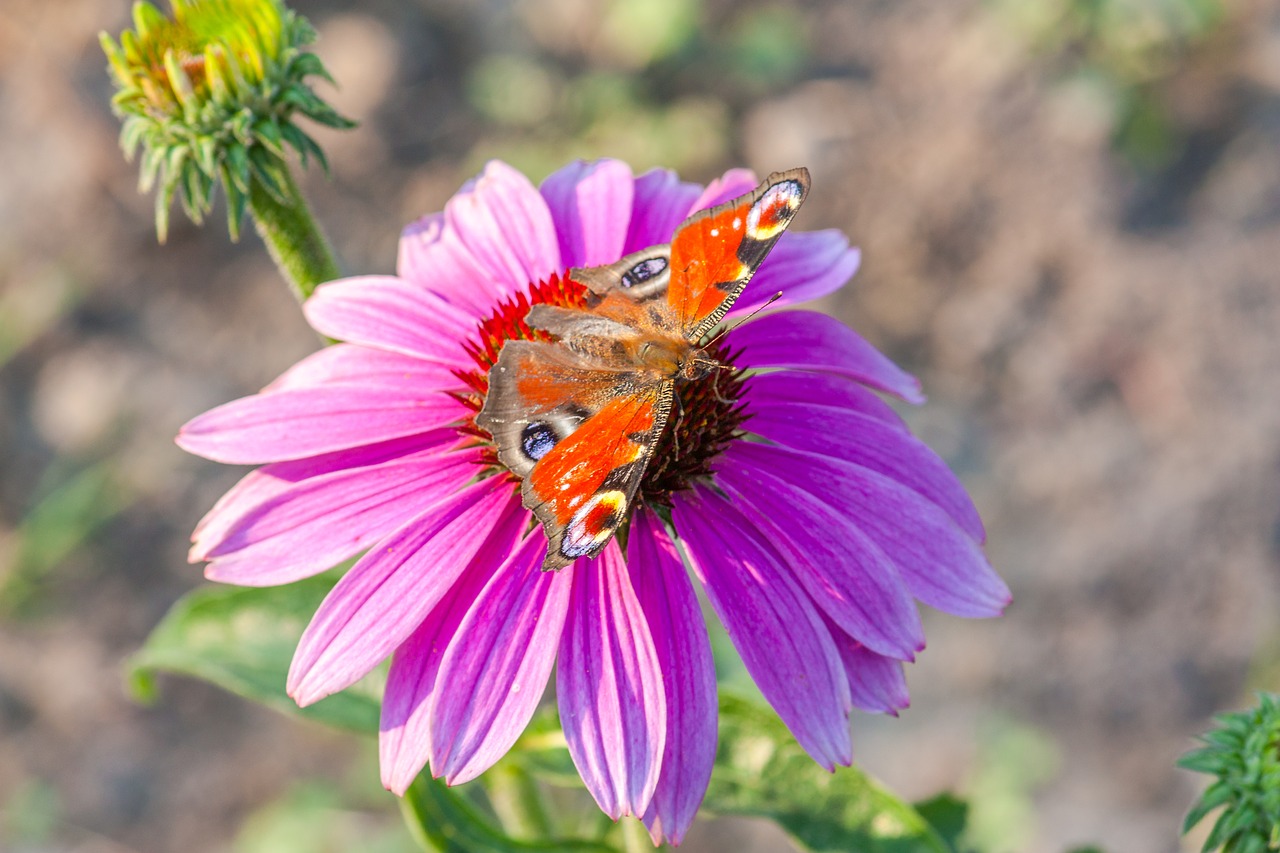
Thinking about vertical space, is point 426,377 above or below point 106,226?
below

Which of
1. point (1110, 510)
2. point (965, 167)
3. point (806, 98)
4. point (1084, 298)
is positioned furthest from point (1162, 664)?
point (806, 98)

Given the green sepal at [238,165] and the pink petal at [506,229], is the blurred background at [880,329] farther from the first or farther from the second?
the green sepal at [238,165]

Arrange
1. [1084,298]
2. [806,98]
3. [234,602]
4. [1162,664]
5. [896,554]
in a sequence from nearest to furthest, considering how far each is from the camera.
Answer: [896,554], [234,602], [1162,664], [1084,298], [806,98]

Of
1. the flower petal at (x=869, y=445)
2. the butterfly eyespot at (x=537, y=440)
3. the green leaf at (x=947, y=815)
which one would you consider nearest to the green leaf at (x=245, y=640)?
the butterfly eyespot at (x=537, y=440)

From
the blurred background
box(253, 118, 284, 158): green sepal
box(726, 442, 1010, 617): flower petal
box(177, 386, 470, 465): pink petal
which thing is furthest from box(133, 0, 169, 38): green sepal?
the blurred background

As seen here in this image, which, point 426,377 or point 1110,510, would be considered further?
point 1110,510

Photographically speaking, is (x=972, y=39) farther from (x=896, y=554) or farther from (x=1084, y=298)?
(x=896, y=554)

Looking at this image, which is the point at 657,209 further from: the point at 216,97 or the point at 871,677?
the point at 871,677
